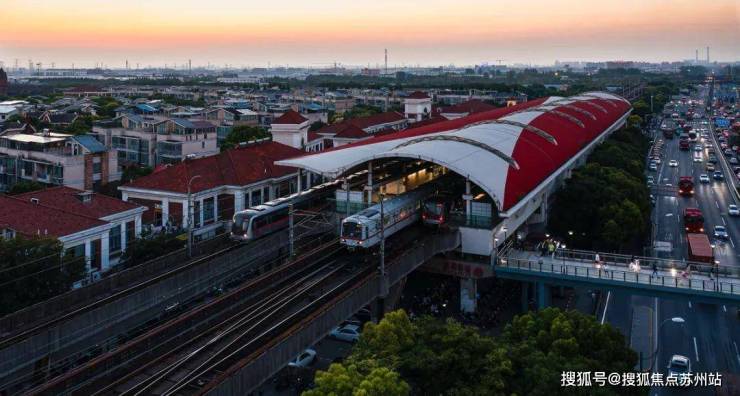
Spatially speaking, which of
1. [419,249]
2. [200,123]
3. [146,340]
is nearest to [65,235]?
[146,340]

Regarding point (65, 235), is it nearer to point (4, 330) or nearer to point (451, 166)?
point (4, 330)

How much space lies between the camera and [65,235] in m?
27.5

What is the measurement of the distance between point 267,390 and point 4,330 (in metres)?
8.38

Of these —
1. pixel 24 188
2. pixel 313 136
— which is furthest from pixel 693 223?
pixel 24 188

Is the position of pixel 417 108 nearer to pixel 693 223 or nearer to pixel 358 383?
pixel 693 223

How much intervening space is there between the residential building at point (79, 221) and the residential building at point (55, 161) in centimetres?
981

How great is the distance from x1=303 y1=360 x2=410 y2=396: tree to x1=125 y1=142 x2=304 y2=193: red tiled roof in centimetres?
2345

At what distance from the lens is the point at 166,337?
20062 mm

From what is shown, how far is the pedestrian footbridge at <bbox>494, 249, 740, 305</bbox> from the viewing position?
2512 centimetres

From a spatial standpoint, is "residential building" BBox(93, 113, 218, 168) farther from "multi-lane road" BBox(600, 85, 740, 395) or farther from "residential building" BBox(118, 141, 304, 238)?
"multi-lane road" BBox(600, 85, 740, 395)

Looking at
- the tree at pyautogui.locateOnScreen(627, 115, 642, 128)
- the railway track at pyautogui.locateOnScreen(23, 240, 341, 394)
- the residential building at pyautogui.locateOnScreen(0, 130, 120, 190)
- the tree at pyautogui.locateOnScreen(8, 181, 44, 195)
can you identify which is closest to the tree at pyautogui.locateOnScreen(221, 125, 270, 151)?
the residential building at pyautogui.locateOnScreen(0, 130, 120, 190)

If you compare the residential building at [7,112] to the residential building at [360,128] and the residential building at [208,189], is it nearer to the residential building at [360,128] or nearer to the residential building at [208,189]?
the residential building at [360,128]

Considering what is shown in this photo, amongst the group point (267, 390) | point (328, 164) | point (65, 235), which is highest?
point (328, 164)

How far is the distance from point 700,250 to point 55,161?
3842 cm
